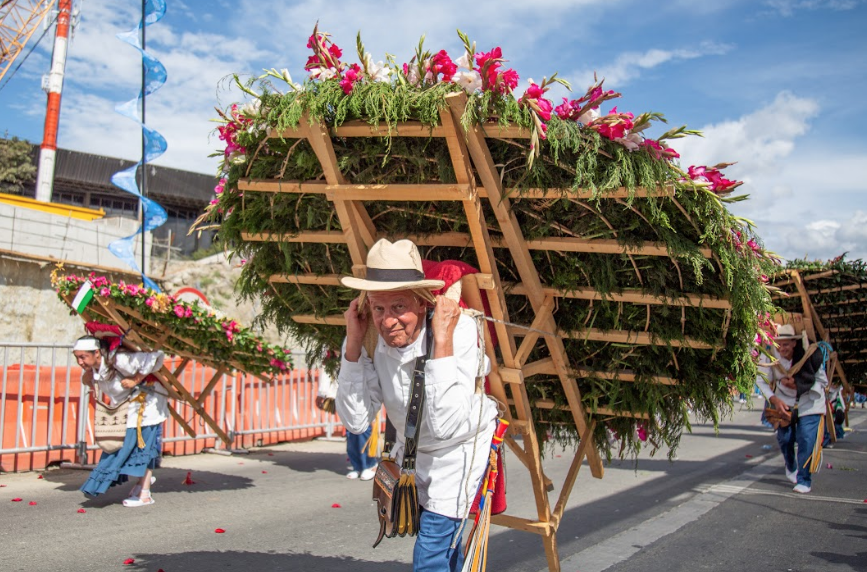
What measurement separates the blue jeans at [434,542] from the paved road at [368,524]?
2.12m

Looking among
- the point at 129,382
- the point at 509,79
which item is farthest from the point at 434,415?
the point at 129,382

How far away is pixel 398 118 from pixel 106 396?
540cm

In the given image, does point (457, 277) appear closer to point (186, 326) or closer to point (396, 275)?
point (396, 275)

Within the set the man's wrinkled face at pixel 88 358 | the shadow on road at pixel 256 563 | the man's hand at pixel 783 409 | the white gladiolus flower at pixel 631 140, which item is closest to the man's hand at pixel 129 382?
the man's wrinkled face at pixel 88 358

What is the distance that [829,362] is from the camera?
1029 centimetres

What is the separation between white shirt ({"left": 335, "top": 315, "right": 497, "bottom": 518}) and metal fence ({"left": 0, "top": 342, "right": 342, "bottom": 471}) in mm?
5294

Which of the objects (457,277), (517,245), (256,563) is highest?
A: (517,245)

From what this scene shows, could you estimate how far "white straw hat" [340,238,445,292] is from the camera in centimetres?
311

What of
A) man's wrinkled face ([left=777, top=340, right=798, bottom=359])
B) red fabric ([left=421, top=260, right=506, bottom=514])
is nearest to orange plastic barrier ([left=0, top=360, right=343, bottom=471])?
red fabric ([left=421, top=260, right=506, bottom=514])

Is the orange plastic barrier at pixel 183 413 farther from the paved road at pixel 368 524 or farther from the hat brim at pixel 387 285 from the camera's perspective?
the hat brim at pixel 387 285

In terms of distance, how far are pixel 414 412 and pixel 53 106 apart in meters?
31.1

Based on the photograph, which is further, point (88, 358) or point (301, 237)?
point (88, 358)

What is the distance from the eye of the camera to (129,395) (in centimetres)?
721

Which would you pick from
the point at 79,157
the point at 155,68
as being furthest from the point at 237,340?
the point at 79,157
